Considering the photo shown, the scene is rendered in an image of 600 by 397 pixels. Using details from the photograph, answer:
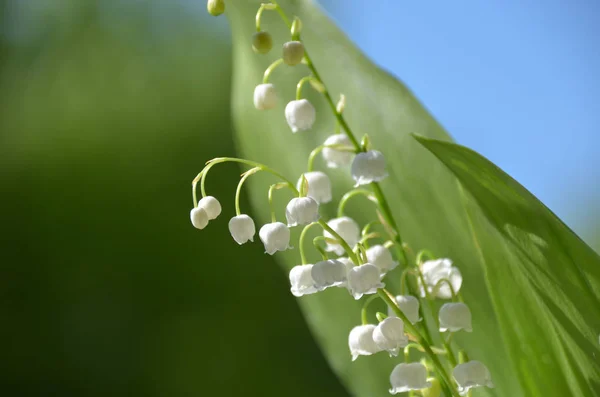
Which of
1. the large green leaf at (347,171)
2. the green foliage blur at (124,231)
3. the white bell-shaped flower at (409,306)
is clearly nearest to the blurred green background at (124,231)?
the green foliage blur at (124,231)

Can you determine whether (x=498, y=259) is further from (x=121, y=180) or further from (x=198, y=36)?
(x=198, y=36)

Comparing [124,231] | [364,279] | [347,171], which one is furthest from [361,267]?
[124,231]

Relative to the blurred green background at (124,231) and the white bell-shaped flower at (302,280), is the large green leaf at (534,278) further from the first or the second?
the blurred green background at (124,231)

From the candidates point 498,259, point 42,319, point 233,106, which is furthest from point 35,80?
point 498,259

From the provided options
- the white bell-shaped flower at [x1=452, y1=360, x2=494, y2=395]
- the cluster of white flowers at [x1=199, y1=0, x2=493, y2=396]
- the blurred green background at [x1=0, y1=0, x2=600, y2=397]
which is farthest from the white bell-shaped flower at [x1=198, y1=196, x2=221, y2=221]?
the blurred green background at [x1=0, y1=0, x2=600, y2=397]

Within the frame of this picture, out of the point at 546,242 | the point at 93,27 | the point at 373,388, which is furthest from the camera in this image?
the point at 93,27

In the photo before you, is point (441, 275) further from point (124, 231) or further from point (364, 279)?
point (124, 231)

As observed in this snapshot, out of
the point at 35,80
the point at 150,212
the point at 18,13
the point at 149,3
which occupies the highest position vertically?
the point at 149,3
